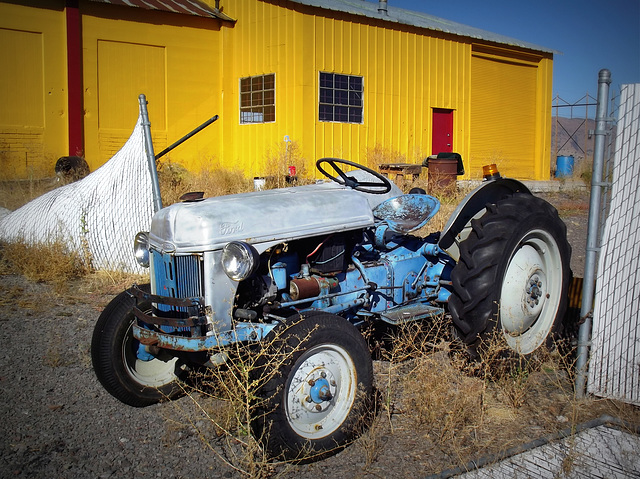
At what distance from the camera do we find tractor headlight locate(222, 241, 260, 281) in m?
3.17

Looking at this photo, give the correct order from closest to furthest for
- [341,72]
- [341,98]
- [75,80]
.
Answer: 1. [75,80]
2. [341,72]
3. [341,98]

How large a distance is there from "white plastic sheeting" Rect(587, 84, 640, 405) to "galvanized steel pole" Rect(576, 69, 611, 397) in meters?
0.05

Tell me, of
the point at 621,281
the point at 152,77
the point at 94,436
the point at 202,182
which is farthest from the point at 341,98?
the point at 94,436

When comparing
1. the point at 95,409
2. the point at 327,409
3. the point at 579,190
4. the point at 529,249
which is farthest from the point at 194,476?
the point at 579,190

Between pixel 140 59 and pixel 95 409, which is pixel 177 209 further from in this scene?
pixel 140 59

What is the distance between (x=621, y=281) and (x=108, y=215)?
5.33 m

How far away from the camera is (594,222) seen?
378 cm

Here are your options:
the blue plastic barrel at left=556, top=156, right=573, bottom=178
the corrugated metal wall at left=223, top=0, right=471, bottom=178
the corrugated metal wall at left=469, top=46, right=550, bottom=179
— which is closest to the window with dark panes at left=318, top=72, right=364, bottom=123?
the corrugated metal wall at left=223, top=0, right=471, bottom=178

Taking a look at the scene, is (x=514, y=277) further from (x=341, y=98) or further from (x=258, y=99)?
(x=258, y=99)

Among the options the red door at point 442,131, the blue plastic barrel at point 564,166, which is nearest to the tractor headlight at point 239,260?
the red door at point 442,131

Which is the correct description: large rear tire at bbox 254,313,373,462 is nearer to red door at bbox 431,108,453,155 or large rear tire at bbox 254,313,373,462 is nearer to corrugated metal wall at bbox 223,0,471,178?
corrugated metal wall at bbox 223,0,471,178

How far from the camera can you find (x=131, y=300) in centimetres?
386

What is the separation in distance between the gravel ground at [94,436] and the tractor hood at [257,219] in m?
1.02

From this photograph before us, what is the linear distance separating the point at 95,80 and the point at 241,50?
3585 mm
